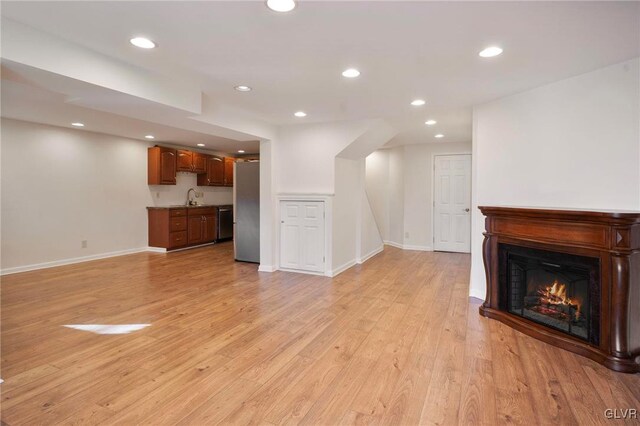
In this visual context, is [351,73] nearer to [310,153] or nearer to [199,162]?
[310,153]

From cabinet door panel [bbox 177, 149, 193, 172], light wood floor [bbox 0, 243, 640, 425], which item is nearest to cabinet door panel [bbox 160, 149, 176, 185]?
cabinet door panel [bbox 177, 149, 193, 172]

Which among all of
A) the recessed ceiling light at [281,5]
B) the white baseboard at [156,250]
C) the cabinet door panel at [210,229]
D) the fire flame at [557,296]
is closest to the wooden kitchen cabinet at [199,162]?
the cabinet door panel at [210,229]

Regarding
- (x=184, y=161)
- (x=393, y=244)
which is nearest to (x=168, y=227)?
(x=184, y=161)

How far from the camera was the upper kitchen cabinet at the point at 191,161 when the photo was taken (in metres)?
7.41

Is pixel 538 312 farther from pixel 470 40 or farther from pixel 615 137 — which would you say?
pixel 470 40

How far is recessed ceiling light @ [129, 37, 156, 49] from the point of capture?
2346 mm

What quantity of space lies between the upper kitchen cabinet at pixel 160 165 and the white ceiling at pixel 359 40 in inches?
160

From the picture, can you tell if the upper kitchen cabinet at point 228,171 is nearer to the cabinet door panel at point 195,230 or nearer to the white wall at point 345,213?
the cabinet door panel at point 195,230

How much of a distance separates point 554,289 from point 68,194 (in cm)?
713

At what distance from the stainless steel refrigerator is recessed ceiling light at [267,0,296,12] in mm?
3919

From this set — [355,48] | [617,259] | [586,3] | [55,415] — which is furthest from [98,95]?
[617,259]

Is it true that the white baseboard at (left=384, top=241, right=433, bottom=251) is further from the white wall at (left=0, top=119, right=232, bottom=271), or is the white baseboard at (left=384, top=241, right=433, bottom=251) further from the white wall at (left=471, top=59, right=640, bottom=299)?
the white wall at (left=0, top=119, right=232, bottom=271)

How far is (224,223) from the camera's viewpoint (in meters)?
8.38

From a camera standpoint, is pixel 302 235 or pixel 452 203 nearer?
pixel 302 235
